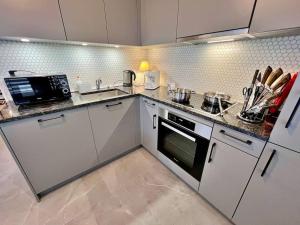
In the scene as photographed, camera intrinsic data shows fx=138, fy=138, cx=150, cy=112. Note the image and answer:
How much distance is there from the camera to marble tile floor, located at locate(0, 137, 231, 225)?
124 cm

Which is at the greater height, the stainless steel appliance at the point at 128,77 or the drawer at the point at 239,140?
the stainless steel appliance at the point at 128,77

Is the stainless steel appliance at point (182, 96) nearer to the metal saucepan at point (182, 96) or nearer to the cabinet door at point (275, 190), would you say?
the metal saucepan at point (182, 96)

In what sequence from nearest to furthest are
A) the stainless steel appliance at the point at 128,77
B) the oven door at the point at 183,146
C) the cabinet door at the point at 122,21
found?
the oven door at the point at 183,146 → the cabinet door at the point at 122,21 → the stainless steel appliance at the point at 128,77

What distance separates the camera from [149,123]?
69.1 inches

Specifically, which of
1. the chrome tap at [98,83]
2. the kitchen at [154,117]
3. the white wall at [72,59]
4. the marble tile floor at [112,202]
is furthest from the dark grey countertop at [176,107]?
the marble tile floor at [112,202]

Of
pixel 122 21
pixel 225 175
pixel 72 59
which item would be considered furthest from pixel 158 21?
pixel 225 175

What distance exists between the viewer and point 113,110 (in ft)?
5.24

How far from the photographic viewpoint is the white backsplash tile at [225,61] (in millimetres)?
1107

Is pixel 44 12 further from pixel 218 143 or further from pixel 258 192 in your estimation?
pixel 258 192

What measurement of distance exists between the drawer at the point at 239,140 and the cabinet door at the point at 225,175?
4 centimetres

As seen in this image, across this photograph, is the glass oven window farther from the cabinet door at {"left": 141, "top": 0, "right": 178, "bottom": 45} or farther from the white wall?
the white wall

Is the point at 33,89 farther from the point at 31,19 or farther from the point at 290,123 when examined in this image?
the point at 290,123

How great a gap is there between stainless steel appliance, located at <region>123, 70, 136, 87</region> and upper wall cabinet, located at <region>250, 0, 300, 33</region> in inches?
56.4

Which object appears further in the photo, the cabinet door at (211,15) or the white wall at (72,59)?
the white wall at (72,59)
